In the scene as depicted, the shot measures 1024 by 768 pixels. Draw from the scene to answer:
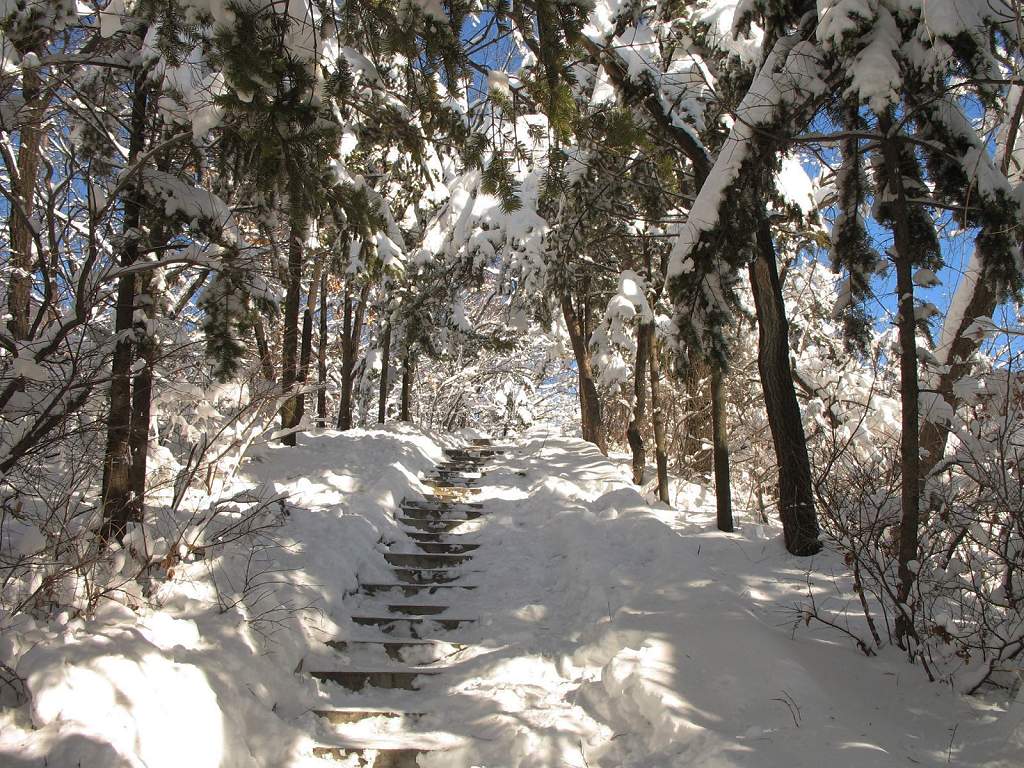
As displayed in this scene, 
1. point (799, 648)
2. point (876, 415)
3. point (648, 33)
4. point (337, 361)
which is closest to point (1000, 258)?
point (799, 648)

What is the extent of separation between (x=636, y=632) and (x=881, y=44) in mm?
4061

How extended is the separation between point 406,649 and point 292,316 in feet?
25.0

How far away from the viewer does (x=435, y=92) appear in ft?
11.2

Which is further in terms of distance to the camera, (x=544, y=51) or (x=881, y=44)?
(x=881, y=44)

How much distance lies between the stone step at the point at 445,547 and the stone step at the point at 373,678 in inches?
109

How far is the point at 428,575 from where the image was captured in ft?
21.9

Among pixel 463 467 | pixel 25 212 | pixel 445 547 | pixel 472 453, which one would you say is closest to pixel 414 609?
pixel 445 547

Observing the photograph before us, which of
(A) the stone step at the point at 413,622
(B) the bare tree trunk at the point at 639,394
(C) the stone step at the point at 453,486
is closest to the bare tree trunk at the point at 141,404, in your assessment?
(A) the stone step at the point at 413,622

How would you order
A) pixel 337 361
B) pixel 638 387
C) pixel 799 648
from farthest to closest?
pixel 337 361
pixel 638 387
pixel 799 648

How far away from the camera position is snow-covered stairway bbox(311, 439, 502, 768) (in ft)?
12.5

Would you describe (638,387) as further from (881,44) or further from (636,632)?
(881,44)

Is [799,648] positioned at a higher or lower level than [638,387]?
lower

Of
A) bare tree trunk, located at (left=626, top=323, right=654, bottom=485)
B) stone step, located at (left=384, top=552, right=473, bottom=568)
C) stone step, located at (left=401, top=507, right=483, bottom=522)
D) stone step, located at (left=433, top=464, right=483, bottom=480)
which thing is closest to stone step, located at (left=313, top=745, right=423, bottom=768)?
stone step, located at (left=384, top=552, right=473, bottom=568)

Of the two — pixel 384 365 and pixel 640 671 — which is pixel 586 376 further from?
pixel 640 671
